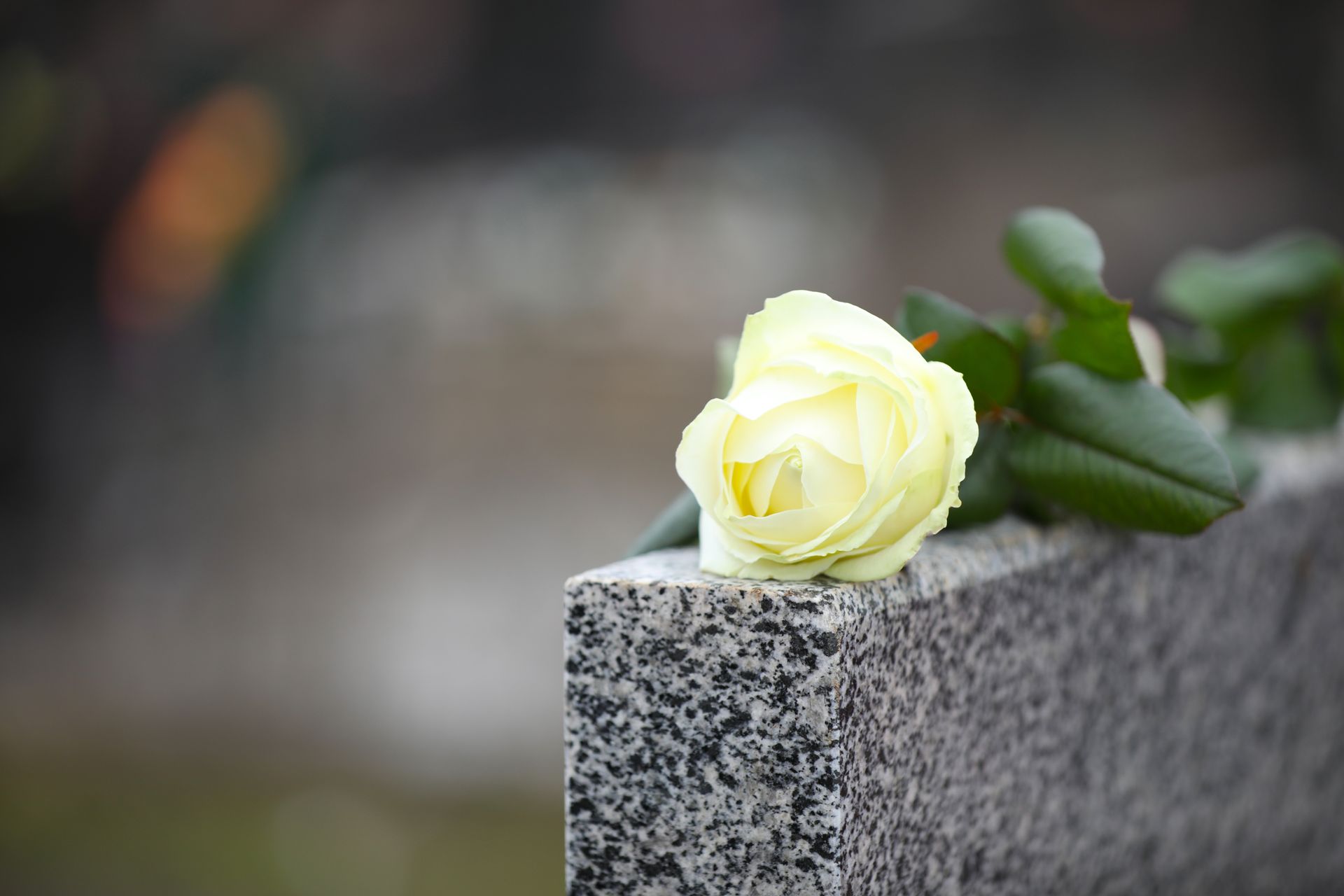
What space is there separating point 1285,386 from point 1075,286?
0.54 meters

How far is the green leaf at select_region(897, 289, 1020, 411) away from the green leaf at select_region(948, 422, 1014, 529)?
3 centimetres

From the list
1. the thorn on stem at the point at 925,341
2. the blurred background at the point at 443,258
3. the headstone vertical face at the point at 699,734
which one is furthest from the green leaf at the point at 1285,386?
the blurred background at the point at 443,258

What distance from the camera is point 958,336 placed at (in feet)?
2.08

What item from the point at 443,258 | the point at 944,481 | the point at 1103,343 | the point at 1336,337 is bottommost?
the point at 944,481

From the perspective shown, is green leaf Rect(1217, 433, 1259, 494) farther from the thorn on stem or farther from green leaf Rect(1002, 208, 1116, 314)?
the thorn on stem

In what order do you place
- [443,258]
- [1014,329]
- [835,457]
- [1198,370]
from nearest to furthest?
[835,457] → [1014,329] → [1198,370] → [443,258]

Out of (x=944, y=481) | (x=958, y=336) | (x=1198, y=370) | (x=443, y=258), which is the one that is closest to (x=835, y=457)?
(x=944, y=481)

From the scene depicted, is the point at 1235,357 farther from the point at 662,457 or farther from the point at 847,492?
the point at 662,457

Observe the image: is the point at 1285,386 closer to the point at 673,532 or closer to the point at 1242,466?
the point at 1242,466

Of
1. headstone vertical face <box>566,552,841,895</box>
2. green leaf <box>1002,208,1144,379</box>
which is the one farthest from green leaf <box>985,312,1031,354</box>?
headstone vertical face <box>566,552,841,895</box>

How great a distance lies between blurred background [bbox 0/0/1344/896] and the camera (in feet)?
16.9

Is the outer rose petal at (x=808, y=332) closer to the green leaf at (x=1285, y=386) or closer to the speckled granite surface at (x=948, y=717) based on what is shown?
the speckled granite surface at (x=948, y=717)

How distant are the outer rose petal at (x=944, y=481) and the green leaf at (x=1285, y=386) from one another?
0.69 metres

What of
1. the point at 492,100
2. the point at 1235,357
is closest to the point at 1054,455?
the point at 1235,357
